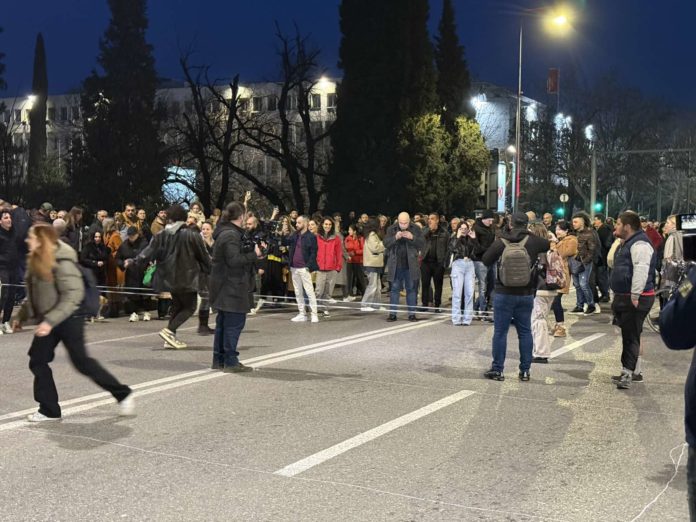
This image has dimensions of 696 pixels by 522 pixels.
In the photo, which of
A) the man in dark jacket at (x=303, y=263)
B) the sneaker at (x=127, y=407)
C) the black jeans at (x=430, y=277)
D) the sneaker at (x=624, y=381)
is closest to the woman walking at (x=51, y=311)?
the sneaker at (x=127, y=407)

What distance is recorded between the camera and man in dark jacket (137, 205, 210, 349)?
11242 millimetres

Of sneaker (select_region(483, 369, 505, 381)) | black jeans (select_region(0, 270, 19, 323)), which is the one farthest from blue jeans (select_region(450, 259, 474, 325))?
black jeans (select_region(0, 270, 19, 323))

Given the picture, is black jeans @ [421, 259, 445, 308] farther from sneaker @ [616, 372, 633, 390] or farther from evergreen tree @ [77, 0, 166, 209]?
evergreen tree @ [77, 0, 166, 209]

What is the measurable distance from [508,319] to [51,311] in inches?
180

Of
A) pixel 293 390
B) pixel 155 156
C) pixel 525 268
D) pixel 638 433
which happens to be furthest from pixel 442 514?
pixel 155 156

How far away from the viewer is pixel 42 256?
6.71 metres

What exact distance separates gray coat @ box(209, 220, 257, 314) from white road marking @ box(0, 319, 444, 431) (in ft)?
2.54

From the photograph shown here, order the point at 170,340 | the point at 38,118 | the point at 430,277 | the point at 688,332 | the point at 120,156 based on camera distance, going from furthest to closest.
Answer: the point at 38,118, the point at 120,156, the point at 430,277, the point at 170,340, the point at 688,332

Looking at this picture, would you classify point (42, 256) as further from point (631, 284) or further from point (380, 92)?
point (380, 92)

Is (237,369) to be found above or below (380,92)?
below

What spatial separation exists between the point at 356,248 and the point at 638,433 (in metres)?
12.8

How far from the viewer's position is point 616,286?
871cm

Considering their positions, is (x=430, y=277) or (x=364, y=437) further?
(x=430, y=277)

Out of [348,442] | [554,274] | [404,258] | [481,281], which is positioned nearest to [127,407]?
[348,442]
